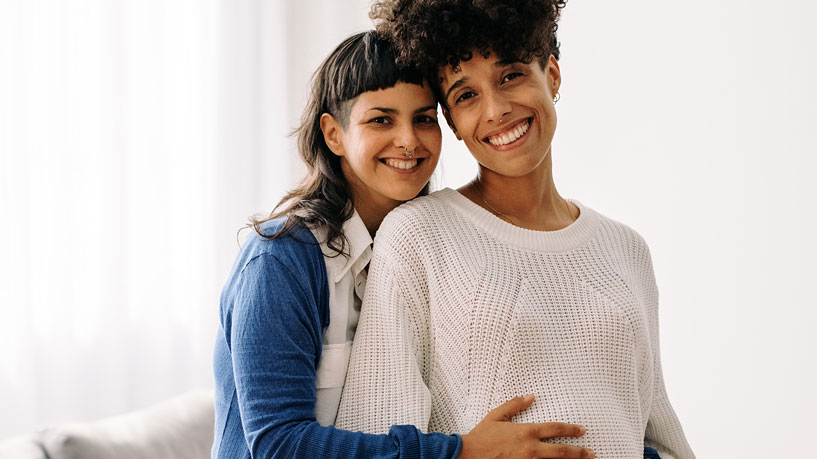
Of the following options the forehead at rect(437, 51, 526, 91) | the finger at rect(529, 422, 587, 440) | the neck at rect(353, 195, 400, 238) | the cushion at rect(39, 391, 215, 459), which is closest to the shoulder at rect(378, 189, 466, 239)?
the neck at rect(353, 195, 400, 238)

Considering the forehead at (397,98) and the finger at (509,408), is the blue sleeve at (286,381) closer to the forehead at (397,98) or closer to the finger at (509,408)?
the finger at (509,408)

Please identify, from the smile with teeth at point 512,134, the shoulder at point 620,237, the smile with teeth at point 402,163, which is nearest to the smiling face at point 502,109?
the smile with teeth at point 512,134

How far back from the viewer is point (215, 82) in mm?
2746

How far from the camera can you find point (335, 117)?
1.39 metres

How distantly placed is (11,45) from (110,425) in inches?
44.3

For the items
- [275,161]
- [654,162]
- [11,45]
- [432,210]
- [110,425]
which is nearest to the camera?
[432,210]

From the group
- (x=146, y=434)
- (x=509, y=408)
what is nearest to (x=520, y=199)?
(x=509, y=408)

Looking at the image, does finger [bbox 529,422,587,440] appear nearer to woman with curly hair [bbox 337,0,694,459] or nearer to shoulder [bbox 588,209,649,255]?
woman with curly hair [bbox 337,0,694,459]

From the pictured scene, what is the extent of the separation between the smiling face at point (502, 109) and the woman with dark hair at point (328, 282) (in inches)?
3.1

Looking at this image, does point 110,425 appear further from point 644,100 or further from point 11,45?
point 644,100

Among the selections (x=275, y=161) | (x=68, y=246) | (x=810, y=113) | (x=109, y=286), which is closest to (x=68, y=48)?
(x=68, y=246)

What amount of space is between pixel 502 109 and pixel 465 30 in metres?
0.15

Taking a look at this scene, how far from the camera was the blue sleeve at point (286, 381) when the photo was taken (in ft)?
3.50

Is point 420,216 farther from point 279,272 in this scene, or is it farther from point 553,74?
point 553,74
